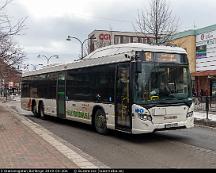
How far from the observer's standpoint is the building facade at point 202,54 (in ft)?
126

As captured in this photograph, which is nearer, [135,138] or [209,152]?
[209,152]

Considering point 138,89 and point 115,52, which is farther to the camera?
point 115,52

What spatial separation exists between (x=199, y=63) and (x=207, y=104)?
19105 millimetres

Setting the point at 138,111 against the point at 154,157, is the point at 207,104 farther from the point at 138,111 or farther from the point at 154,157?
the point at 154,157

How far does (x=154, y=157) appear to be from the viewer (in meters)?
10.6

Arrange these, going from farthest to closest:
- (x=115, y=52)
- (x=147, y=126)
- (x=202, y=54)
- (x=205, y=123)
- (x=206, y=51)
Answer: (x=202, y=54) → (x=206, y=51) → (x=205, y=123) → (x=115, y=52) → (x=147, y=126)

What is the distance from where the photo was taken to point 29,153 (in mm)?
9914

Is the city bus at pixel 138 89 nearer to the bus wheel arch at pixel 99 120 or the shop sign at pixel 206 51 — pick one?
the bus wheel arch at pixel 99 120

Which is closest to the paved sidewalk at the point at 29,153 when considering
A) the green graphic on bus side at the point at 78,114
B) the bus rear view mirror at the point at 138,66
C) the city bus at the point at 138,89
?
the city bus at the point at 138,89

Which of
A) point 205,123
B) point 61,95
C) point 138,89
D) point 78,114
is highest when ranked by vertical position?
point 138,89

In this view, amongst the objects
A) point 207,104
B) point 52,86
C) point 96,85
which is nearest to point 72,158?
point 96,85

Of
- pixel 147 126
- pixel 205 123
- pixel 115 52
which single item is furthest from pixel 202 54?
pixel 147 126

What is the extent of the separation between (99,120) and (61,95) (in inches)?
191

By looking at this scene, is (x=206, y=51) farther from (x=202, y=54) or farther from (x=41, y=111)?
(x=41, y=111)
